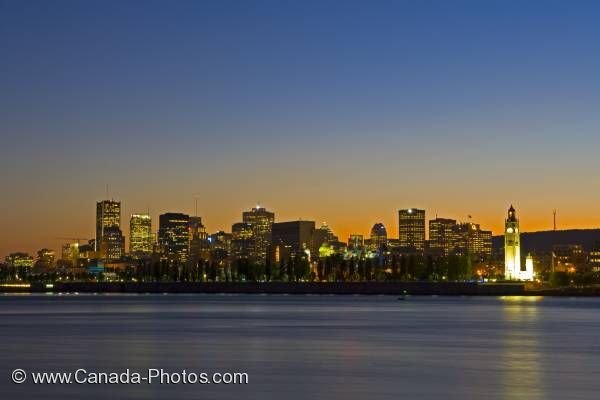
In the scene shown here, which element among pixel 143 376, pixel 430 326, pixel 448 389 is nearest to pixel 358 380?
pixel 448 389

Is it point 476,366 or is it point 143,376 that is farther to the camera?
point 476,366

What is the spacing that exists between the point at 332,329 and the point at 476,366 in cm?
3116

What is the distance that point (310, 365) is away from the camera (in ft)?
156

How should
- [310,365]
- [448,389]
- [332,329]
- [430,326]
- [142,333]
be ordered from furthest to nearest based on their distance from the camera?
[430,326], [332,329], [142,333], [310,365], [448,389]

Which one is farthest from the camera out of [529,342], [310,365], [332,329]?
[332,329]

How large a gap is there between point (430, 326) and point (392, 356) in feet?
104

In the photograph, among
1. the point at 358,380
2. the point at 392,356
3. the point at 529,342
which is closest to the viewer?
the point at 358,380

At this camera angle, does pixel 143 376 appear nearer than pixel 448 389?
No

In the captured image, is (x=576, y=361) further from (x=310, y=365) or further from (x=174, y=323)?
(x=174, y=323)

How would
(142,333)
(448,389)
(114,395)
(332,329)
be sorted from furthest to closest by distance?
(332,329) → (142,333) → (448,389) → (114,395)

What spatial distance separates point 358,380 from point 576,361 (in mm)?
13165

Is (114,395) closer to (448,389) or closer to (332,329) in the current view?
(448,389)

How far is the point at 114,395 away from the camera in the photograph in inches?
1399

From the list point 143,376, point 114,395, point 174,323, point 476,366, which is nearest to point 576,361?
point 476,366
